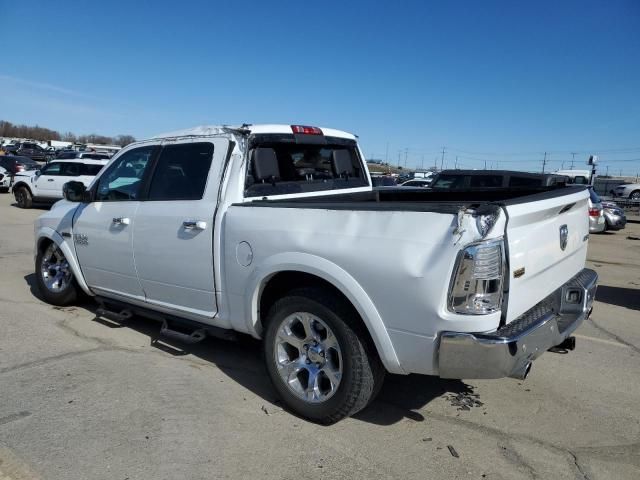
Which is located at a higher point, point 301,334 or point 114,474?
point 301,334

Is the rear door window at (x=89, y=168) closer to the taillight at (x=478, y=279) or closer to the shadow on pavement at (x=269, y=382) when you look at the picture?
the shadow on pavement at (x=269, y=382)

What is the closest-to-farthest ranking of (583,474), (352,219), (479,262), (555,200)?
(479,262) < (583,474) < (352,219) < (555,200)

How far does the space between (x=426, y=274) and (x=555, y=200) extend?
120cm

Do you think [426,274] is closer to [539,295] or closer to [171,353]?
[539,295]

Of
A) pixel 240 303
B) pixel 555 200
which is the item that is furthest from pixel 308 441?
pixel 555 200

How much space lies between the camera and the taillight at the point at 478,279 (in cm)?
275

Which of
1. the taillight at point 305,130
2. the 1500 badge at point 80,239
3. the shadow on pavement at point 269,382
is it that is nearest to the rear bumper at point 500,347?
the shadow on pavement at point 269,382

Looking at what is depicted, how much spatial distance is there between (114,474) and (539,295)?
2.68 m

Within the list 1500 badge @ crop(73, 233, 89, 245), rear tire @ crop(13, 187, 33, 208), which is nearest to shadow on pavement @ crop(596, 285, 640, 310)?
1500 badge @ crop(73, 233, 89, 245)

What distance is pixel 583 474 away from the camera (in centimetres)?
297

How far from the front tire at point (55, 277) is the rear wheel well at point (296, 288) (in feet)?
9.39

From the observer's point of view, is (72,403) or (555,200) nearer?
(555,200)

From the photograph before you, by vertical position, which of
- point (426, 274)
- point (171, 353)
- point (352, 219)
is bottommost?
point (171, 353)

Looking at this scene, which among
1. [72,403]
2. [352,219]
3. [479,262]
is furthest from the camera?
[72,403]
